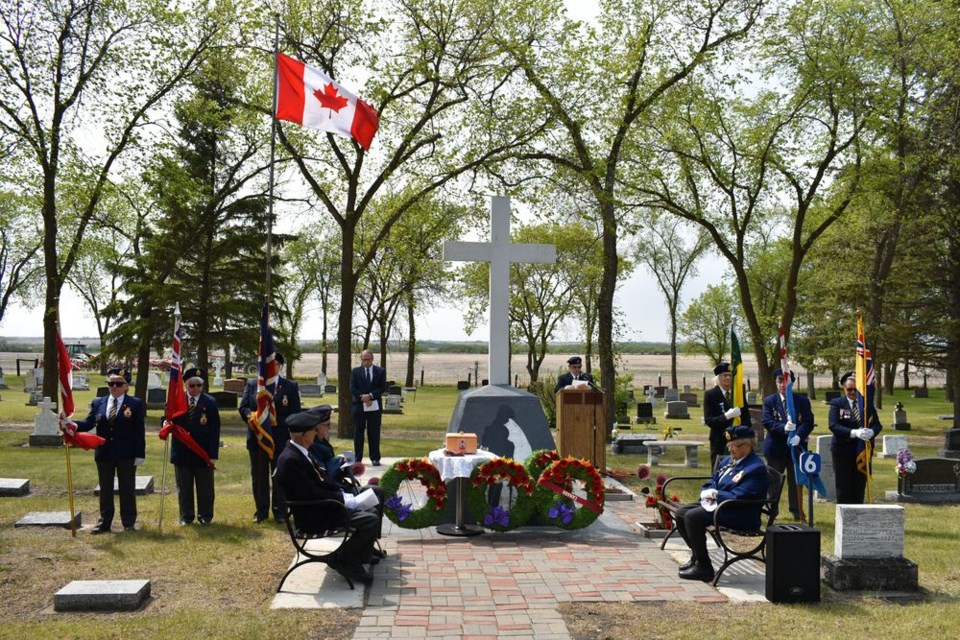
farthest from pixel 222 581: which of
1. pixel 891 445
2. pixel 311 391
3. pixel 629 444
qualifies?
pixel 311 391

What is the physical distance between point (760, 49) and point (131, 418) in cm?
1996

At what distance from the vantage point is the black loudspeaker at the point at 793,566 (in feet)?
22.5

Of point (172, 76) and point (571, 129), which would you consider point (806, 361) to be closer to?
point (571, 129)

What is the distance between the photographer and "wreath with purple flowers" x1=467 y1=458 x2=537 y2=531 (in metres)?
9.15

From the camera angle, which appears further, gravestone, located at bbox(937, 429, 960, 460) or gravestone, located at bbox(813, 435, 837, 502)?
gravestone, located at bbox(937, 429, 960, 460)

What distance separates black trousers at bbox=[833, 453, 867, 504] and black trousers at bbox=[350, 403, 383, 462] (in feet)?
24.1

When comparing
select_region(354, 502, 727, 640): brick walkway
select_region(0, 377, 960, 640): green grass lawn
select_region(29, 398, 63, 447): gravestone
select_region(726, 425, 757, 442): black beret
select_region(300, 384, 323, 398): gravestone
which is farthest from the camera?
select_region(300, 384, 323, 398): gravestone

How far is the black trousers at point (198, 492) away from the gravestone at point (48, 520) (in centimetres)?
118

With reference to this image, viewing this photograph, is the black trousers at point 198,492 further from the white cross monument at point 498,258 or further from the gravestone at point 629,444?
the gravestone at point 629,444

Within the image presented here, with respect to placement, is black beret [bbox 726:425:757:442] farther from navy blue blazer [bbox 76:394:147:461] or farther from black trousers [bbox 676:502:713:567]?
navy blue blazer [bbox 76:394:147:461]

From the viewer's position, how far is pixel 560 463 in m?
9.45

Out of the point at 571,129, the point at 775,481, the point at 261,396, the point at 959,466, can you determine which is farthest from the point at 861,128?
the point at 261,396

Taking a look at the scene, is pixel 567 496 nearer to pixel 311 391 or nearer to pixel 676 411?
pixel 676 411

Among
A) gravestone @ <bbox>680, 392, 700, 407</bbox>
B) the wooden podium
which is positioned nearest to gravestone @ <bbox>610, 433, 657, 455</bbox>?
the wooden podium
